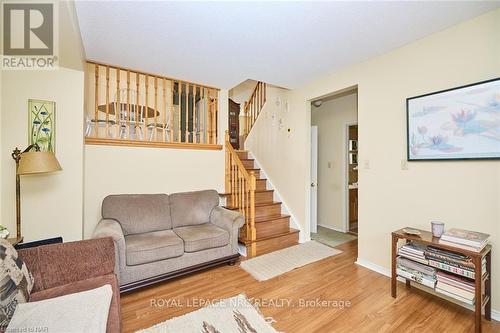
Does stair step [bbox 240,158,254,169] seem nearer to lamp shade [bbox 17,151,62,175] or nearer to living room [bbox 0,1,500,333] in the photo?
living room [bbox 0,1,500,333]

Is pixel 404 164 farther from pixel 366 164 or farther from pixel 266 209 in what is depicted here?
pixel 266 209

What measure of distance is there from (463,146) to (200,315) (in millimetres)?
2658

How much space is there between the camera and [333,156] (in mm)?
4504

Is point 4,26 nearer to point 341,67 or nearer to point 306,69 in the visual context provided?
point 306,69

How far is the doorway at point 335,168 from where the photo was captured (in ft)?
13.4

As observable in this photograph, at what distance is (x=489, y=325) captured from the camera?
1.79 meters

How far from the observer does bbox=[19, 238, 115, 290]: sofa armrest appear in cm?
153

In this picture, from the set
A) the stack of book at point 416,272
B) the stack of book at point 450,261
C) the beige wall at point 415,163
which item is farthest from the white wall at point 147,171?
the stack of book at point 450,261

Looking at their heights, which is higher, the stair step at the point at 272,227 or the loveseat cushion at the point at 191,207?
the loveseat cushion at the point at 191,207

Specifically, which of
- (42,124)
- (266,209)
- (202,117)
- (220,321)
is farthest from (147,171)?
(220,321)

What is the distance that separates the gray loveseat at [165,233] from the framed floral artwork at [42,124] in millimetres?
810

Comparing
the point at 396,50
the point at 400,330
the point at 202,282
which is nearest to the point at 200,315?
the point at 202,282

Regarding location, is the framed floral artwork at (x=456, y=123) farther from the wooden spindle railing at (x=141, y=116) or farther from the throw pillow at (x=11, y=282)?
the throw pillow at (x=11, y=282)

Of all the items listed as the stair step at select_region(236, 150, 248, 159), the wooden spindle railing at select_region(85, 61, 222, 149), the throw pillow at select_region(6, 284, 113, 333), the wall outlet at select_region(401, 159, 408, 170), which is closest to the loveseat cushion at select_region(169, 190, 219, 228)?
the wooden spindle railing at select_region(85, 61, 222, 149)
